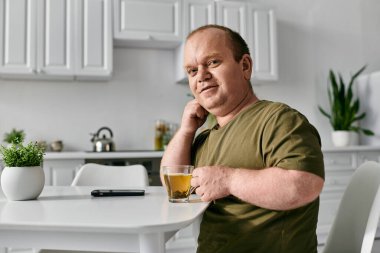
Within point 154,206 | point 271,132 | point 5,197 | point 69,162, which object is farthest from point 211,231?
point 69,162

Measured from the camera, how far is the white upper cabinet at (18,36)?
3133 millimetres

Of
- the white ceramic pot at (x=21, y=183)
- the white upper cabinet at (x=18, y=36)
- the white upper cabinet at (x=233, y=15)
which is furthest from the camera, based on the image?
the white upper cabinet at (x=233, y=15)

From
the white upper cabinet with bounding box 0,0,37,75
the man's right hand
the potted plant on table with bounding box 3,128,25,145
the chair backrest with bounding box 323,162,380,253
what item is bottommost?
the chair backrest with bounding box 323,162,380,253

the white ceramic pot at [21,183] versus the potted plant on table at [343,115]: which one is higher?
the potted plant on table at [343,115]

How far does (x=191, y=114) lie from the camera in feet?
4.97

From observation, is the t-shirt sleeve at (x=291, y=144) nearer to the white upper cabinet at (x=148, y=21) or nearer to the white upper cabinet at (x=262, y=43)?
the white upper cabinet at (x=148, y=21)

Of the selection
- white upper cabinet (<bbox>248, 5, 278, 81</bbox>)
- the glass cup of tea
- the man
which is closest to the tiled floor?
white upper cabinet (<bbox>248, 5, 278, 81</bbox>)

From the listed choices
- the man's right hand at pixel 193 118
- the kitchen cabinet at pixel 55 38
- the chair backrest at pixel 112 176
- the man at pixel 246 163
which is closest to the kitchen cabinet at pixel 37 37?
the kitchen cabinet at pixel 55 38

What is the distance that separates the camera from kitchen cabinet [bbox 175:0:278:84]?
143 inches

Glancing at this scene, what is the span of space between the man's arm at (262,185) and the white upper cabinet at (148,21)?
249cm

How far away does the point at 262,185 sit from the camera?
104cm

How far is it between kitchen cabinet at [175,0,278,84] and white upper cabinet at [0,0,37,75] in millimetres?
1297

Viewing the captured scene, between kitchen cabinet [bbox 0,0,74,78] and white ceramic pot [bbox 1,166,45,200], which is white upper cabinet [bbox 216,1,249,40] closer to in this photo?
kitchen cabinet [bbox 0,0,74,78]

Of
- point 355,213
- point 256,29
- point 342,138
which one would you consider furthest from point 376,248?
point 355,213
